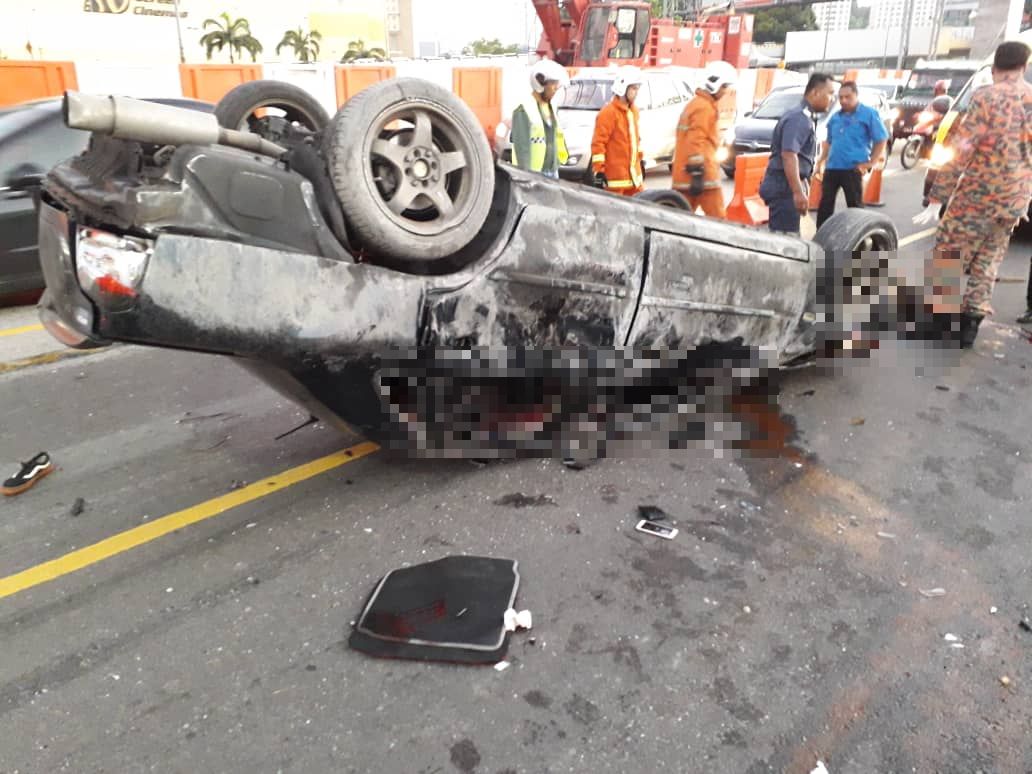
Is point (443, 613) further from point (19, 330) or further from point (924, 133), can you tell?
point (924, 133)

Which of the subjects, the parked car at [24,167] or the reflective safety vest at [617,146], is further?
the reflective safety vest at [617,146]

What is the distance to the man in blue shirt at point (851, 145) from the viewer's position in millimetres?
6840

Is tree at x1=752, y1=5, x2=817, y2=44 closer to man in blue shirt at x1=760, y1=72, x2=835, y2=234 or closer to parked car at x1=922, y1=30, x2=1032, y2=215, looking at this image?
parked car at x1=922, y1=30, x2=1032, y2=215

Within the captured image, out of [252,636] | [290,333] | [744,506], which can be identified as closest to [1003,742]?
[744,506]

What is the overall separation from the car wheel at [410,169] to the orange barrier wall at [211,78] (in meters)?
10.8

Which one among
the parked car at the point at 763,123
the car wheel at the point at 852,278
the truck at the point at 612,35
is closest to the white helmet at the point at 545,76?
the car wheel at the point at 852,278

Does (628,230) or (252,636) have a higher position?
(628,230)

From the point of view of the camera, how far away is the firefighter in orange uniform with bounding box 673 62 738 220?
616 cm

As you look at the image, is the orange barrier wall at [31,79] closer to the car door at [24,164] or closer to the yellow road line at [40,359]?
the car door at [24,164]

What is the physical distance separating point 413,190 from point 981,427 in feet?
10.8

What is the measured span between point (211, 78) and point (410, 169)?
11513mm

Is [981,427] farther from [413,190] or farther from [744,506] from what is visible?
[413,190]

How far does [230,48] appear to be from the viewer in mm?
27344

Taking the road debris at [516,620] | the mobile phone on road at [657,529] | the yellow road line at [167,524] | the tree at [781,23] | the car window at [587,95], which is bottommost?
the mobile phone on road at [657,529]
